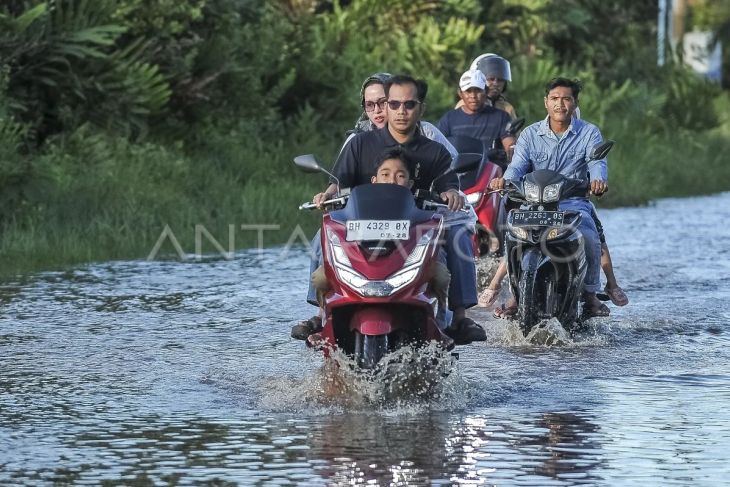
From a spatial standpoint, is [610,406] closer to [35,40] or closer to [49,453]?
[49,453]

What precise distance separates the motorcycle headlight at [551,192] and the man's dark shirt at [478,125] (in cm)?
490

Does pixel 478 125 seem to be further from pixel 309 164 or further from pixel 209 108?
pixel 209 108

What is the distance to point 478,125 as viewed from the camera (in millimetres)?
17297

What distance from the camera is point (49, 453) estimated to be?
8164 millimetres

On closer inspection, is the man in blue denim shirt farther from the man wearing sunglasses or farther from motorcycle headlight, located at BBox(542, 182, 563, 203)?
the man wearing sunglasses

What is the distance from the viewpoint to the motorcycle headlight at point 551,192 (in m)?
12.2

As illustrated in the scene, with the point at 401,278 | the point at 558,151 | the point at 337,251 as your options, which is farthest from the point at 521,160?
the point at 401,278

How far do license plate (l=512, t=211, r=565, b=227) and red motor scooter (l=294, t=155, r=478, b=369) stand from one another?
2.52 metres

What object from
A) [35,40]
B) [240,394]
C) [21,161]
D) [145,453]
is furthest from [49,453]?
[35,40]

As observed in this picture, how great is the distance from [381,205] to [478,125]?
25.7ft

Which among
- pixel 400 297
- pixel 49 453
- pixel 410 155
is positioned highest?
pixel 410 155

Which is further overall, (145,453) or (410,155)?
(410,155)

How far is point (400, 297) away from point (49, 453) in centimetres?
198

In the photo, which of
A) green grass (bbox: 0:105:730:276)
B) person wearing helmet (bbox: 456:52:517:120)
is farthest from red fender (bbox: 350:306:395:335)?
person wearing helmet (bbox: 456:52:517:120)
